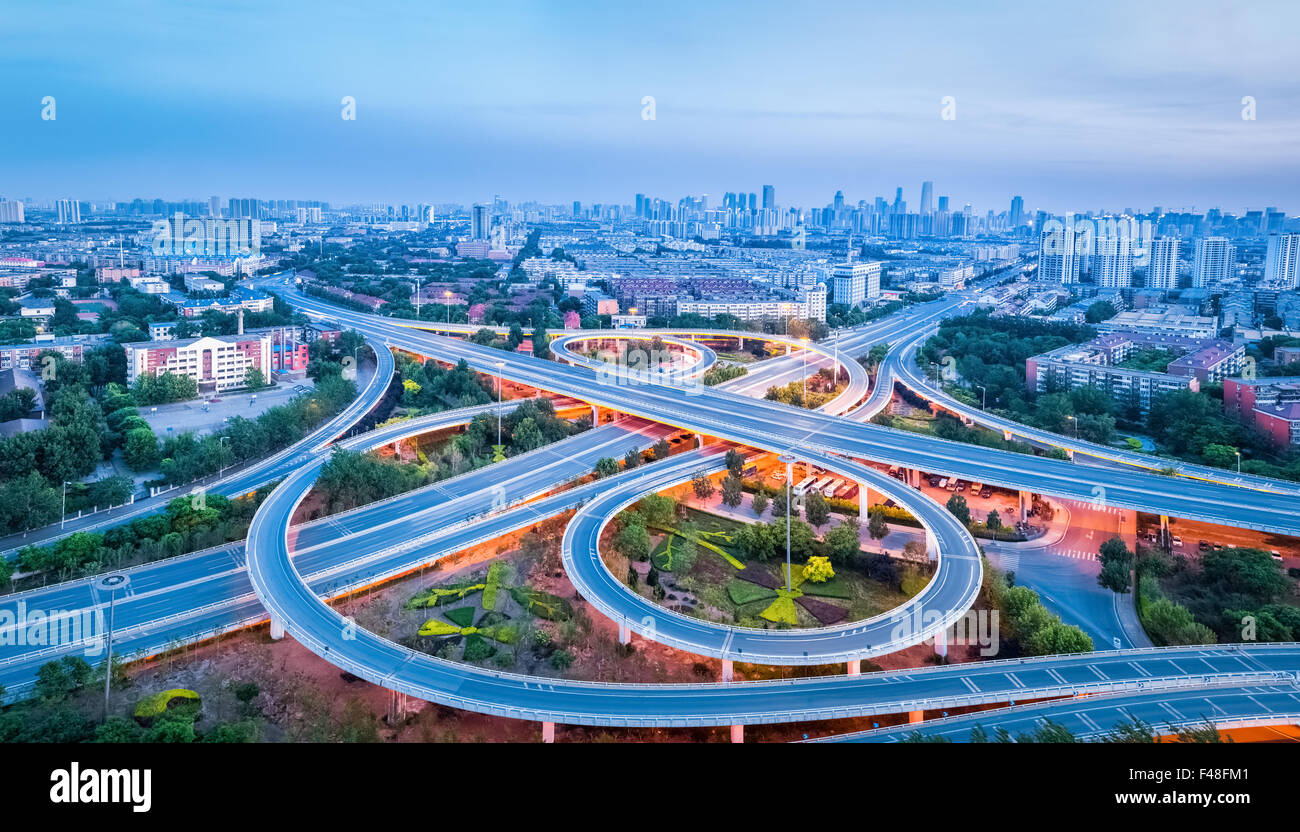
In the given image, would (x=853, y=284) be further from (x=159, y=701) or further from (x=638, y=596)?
(x=159, y=701)

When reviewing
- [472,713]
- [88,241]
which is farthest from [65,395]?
[88,241]

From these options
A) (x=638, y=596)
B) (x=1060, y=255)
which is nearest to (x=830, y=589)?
(x=638, y=596)

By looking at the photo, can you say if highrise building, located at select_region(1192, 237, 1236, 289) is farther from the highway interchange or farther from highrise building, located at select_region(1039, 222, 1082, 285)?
the highway interchange

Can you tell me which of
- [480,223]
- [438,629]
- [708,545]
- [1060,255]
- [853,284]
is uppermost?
[480,223]

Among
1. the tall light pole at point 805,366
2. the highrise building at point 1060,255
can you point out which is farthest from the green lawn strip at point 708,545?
the highrise building at point 1060,255

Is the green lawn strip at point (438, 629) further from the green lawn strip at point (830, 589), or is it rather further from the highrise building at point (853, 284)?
the highrise building at point (853, 284)
